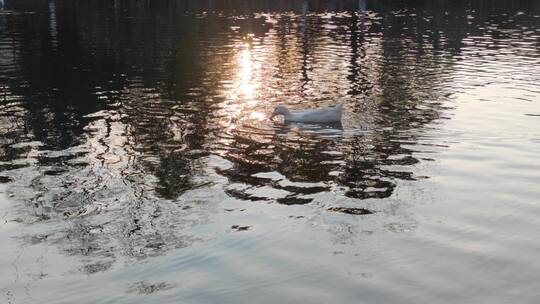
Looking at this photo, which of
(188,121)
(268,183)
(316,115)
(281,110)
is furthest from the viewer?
(188,121)

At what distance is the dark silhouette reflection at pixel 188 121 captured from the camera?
13.0m

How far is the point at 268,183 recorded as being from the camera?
47.3 feet

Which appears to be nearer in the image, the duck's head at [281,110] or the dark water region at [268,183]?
the dark water region at [268,183]

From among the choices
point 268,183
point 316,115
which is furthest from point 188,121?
point 268,183

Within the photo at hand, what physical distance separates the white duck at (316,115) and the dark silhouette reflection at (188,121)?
417mm

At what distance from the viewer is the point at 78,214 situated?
1246 centimetres

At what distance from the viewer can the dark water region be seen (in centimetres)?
985

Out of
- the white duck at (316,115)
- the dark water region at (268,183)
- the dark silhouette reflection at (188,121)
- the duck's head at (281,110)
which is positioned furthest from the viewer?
the duck's head at (281,110)

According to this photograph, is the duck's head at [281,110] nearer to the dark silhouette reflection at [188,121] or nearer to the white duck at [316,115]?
the white duck at [316,115]

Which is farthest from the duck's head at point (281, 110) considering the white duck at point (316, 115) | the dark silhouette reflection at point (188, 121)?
the dark silhouette reflection at point (188, 121)

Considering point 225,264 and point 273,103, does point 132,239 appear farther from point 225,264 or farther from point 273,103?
point 273,103

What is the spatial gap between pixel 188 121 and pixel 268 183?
22.3 ft

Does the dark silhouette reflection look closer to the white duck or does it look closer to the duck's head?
the white duck

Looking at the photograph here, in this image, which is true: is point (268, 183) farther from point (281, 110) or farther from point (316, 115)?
point (281, 110)
